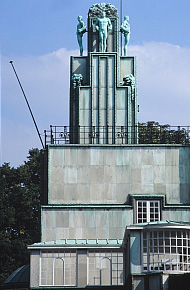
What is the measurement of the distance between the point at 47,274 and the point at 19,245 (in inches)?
1543

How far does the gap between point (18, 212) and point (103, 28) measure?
120 feet

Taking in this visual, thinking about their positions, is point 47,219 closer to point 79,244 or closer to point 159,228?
point 79,244

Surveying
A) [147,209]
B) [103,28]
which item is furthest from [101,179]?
[103,28]

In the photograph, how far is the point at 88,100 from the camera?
72.1 m

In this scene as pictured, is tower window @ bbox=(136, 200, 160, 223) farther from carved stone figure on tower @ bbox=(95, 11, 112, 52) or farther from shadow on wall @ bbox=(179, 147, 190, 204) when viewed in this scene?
carved stone figure on tower @ bbox=(95, 11, 112, 52)

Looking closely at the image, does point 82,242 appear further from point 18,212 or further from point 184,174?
point 18,212

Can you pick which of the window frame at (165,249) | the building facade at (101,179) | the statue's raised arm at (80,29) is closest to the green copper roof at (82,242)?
the building facade at (101,179)

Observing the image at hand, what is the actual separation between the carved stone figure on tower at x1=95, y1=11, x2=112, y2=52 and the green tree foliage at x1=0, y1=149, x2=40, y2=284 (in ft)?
112

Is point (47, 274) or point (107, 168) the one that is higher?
point (107, 168)

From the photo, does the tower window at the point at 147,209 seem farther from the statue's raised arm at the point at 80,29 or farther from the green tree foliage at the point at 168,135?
the statue's raised arm at the point at 80,29

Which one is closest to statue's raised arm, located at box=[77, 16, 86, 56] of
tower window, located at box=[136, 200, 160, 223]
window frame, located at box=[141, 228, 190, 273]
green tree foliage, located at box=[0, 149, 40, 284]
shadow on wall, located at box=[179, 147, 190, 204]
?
shadow on wall, located at box=[179, 147, 190, 204]

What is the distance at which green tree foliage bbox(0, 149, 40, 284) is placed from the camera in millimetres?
101562

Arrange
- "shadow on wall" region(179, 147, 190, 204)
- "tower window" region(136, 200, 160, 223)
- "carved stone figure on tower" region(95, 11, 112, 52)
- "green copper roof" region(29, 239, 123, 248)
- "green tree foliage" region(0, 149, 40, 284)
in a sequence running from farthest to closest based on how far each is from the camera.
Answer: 1. "green tree foliage" region(0, 149, 40, 284)
2. "carved stone figure on tower" region(95, 11, 112, 52)
3. "shadow on wall" region(179, 147, 190, 204)
4. "tower window" region(136, 200, 160, 223)
5. "green copper roof" region(29, 239, 123, 248)

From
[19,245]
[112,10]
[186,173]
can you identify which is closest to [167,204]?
[186,173]
